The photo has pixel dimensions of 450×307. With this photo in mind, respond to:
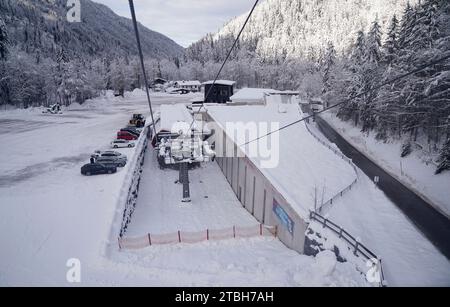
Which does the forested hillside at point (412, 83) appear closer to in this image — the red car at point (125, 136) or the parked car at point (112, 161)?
the parked car at point (112, 161)

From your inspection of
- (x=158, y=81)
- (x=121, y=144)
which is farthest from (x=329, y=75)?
(x=158, y=81)

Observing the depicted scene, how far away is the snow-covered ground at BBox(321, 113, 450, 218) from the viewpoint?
21.8 m

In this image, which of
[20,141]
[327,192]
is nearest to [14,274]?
[327,192]

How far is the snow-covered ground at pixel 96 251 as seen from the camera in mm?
11133

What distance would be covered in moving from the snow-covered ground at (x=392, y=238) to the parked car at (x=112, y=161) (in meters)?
20.4

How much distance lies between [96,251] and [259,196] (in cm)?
1150

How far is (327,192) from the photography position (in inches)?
679

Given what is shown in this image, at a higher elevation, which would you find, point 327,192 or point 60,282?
point 327,192

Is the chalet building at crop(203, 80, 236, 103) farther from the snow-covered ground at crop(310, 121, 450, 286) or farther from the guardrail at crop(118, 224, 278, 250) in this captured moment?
the guardrail at crop(118, 224, 278, 250)

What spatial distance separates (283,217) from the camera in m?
15.9

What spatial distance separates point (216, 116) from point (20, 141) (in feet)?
89.0
